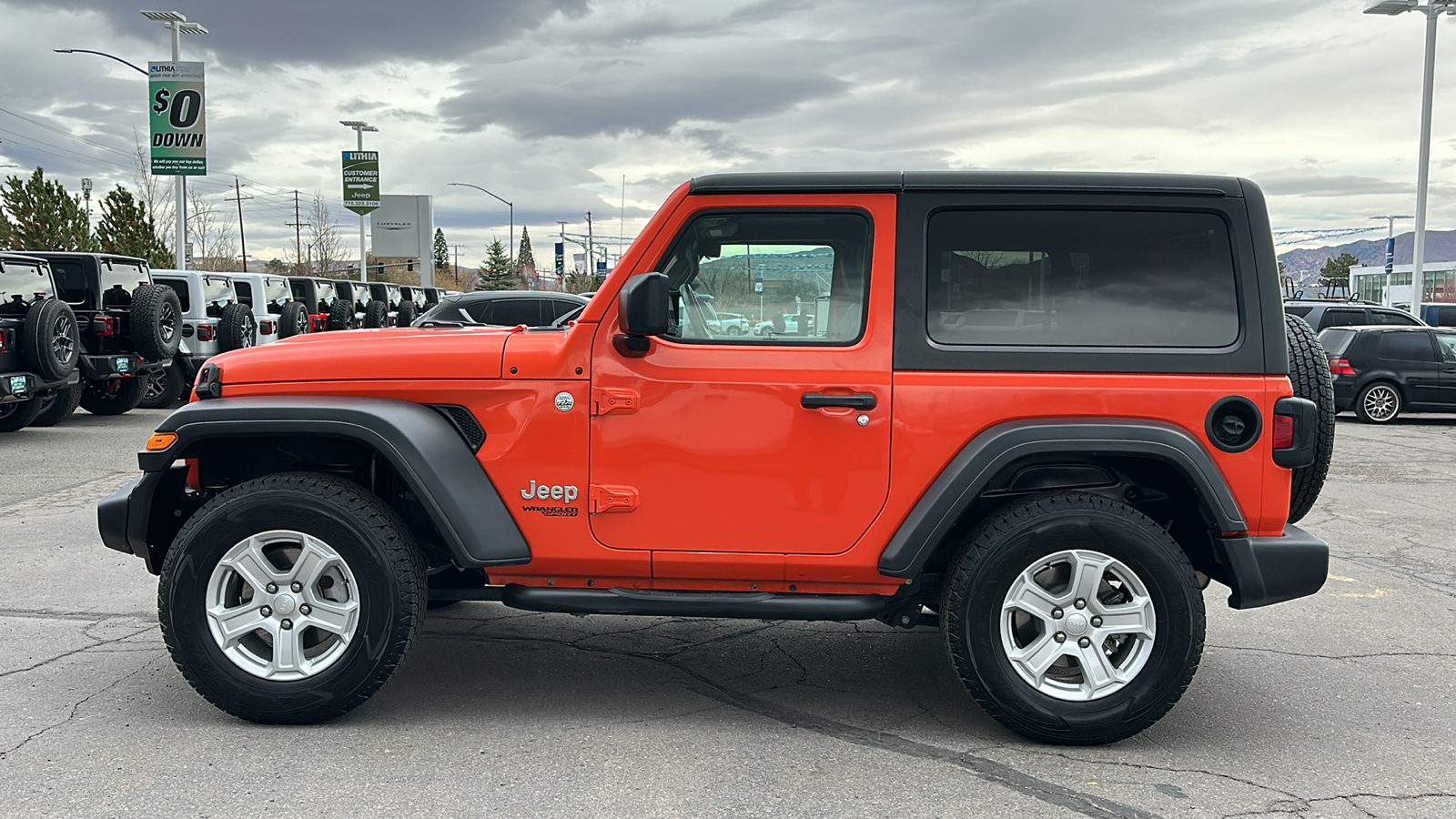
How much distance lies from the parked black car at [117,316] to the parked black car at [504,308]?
3.16 meters

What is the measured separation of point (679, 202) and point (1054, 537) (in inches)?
66.7

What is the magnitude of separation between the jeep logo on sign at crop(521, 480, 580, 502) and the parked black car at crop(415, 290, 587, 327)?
406 inches

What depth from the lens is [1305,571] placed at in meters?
3.90

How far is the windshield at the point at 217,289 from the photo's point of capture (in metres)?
16.9

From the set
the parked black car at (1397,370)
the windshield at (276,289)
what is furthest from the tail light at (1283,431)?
the windshield at (276,289)

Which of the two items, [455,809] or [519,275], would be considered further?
[519,275]

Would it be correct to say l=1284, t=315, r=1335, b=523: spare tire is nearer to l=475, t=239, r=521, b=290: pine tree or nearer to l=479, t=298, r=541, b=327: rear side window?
l=479, t=298, r=541, b=327: rear side window

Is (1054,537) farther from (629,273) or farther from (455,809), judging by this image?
(455,809)

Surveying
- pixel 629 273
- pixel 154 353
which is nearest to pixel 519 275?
pixel 154 353

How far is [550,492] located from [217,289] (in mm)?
15096

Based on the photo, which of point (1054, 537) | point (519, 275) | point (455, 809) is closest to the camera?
point (455, 809)

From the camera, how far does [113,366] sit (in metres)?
13.7

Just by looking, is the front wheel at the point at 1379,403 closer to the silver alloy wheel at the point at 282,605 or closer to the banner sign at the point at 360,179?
the silver alloy wheel at the point at 282,605

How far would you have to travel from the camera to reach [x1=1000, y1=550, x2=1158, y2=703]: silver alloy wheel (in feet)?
12.6
